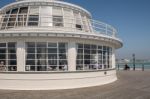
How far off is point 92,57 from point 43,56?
413cm

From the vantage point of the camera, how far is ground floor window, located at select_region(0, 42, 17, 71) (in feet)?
Answer: 50.6

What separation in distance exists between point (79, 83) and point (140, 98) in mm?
5062

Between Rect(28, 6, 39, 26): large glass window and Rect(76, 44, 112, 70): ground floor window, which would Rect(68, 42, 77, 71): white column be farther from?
Rect(28, 6, 39, 26): large glass window

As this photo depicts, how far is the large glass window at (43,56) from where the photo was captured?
1512 cm

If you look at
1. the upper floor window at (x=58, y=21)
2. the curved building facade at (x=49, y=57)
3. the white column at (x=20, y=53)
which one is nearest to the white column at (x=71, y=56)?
the curved building facade at (x=49, y=57)

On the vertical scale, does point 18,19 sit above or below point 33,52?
above

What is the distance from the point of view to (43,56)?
1523 centimetres

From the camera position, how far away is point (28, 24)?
1748 centimetres

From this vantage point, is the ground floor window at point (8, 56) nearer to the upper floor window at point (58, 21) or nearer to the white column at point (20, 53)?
the white column at point (20, 53)

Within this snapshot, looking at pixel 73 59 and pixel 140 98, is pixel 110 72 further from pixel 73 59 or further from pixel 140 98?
pixel 140 98

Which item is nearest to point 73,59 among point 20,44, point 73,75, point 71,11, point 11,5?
point 73,75

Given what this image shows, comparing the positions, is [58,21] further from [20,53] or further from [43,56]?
[20,53]

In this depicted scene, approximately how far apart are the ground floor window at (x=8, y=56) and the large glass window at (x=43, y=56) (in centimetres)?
104

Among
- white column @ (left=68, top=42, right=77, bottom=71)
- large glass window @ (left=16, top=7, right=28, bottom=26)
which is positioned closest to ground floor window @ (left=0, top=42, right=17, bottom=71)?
large glass window @ (left=16, top=7, right=28, bottom=26)
